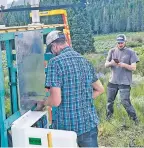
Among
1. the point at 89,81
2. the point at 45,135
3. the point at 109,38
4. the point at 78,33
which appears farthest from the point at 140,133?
the point at 78,33

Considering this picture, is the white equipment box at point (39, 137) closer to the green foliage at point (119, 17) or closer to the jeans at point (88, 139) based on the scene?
the jeans at point (88, 139)

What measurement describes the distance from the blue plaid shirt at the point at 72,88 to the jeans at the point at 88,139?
0.05 metres

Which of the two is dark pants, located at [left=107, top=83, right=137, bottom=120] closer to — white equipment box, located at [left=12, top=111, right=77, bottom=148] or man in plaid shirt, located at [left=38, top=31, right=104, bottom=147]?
man in plaid shirt, located at [left=38, top=31, right=104, bottom=147]

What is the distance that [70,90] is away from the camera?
2.75 metres

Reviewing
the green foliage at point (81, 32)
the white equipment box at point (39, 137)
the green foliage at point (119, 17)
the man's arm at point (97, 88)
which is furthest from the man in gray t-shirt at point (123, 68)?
the green foliage at point (81, 32)

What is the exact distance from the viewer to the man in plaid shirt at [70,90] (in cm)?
269

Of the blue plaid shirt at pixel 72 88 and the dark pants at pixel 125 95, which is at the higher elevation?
the blue plaid shirt at pixel 72 88

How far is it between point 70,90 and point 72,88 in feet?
0.08

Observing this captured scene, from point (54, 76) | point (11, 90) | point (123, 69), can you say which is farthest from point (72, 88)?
point (123, 69)

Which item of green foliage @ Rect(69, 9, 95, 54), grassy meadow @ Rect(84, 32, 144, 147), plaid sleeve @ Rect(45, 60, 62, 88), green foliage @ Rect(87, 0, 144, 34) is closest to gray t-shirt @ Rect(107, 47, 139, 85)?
grassy meadow @ Rect(84, 32, 144, 147)

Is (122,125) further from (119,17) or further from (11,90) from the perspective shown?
(119,17)

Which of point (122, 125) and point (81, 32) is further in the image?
point (81, 32)

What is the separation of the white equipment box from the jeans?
13.1 inches

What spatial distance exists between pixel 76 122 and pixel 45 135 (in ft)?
1.28
